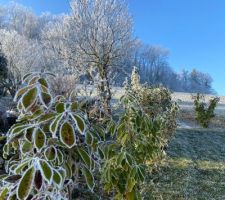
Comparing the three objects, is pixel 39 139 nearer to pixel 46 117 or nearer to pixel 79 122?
pixel 46 117

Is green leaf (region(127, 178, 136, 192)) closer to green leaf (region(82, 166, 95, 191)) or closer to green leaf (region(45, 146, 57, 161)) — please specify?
green leaf (region(82, 166, 95, 191))

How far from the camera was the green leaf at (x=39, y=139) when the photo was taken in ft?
5.91

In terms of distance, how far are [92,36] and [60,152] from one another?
47.6 ft

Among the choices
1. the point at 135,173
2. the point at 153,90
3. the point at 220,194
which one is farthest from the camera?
the point at 153,90

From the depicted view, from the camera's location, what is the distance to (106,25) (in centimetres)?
1623

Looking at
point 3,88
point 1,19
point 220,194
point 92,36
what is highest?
point 1,19

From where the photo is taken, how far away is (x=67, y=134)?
5.79ft

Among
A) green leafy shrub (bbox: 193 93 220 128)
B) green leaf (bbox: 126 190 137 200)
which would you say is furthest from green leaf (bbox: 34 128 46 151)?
green leafy shrub (bbox: 193 93 220 128)

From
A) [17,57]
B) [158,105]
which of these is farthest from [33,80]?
[17,57]

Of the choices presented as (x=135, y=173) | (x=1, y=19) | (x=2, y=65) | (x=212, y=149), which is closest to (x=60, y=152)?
(x=135, y=173)

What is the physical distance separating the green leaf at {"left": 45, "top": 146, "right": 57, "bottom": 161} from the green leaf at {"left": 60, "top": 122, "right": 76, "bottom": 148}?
146 millimetres

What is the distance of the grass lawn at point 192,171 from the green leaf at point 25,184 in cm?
492

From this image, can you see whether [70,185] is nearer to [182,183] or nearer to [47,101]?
[47,101]

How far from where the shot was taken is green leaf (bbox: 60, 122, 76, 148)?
174 cm
